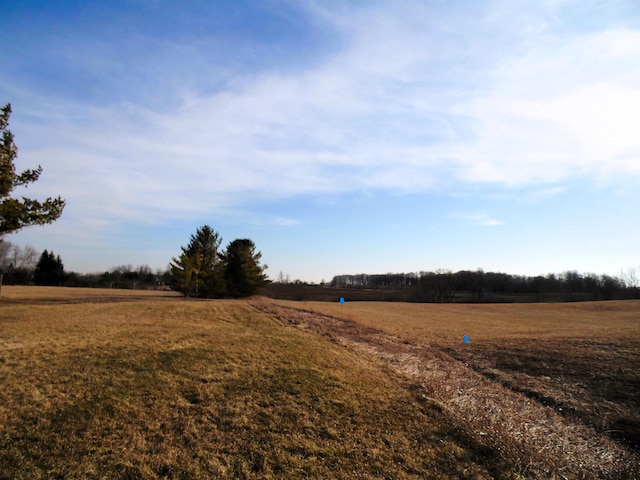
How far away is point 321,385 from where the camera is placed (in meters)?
9.30

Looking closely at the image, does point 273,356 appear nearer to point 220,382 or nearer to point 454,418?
point 220,382

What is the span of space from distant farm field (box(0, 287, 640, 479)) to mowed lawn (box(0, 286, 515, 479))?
3 cm

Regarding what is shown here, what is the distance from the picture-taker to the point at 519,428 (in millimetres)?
7645

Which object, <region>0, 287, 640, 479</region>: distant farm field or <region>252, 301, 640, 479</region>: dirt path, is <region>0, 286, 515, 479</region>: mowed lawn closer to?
<region>0, 287, 640, 479</region>: distant farm field

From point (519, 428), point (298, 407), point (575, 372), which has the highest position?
point (575, 372)

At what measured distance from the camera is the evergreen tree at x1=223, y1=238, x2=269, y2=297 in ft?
136

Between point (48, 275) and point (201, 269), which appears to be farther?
point (48, 275)

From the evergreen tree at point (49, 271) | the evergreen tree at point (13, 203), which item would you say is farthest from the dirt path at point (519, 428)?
the evergreen tree at point (49, 271)

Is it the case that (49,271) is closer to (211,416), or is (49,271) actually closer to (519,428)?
(211,416)

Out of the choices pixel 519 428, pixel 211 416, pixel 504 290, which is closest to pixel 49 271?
pixel 211 416

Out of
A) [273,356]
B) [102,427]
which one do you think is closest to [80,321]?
[273,356]

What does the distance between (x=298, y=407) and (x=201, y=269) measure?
34884 mm

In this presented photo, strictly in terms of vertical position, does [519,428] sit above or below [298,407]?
below

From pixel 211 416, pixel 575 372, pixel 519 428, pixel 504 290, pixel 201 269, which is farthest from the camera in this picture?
pixel 504 290
